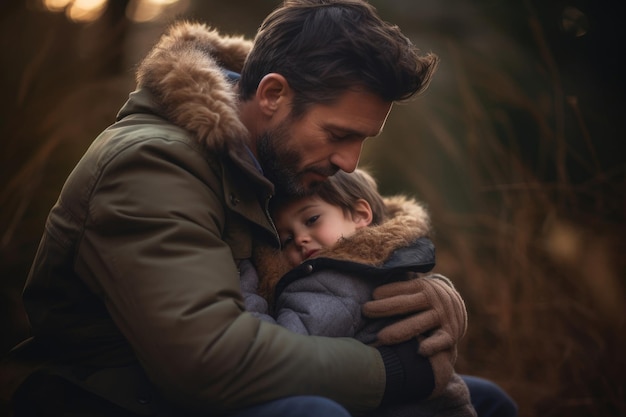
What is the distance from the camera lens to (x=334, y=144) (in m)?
2.46

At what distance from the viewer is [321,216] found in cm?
251

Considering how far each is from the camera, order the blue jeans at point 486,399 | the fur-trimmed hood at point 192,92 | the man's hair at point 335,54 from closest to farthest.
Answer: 1. the fur-trimmed hood at point 192,92
2. the man's hair at point 335,54
3. the blue jeans at point 486,399

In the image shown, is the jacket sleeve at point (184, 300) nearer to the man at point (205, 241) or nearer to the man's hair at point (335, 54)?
the man at point (205, 241)

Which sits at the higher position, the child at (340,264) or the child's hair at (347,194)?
the child's hair at (347,194)

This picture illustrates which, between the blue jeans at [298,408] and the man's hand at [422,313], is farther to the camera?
the man's hand at [422,313]

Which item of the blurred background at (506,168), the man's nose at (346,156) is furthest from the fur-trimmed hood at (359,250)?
the blurred background at (506,168)

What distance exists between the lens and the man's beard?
2.46 meters

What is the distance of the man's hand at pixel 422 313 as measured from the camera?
7.10 ft

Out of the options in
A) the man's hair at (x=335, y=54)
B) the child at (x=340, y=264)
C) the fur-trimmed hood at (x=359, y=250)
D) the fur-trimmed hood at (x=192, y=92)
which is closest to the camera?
the fur-trimmed hood at (x=192, y=92)

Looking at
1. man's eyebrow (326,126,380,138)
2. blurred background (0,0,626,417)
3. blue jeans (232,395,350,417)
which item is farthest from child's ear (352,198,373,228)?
blurred background (0,0,626,417)

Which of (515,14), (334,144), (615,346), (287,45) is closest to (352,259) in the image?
(334,144)

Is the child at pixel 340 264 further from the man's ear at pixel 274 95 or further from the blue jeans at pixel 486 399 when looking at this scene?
the blue jeans at pixel 486 399

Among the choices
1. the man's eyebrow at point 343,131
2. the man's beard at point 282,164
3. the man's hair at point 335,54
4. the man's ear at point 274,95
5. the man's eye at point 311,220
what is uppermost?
the man's hair at point 335,54

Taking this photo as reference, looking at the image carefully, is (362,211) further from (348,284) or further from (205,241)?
(205,241)
